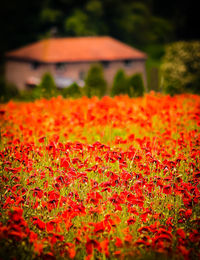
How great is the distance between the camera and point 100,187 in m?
3.67

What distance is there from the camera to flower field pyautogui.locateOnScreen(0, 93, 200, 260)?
245cm

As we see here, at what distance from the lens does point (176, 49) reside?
14266 mm

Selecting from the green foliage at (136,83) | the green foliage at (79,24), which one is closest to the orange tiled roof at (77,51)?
the green foliage at (79,24)

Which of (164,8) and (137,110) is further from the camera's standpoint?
(164,8)

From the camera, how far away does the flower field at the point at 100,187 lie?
245cm

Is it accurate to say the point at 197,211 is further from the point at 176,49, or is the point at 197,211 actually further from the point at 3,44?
the point at 3,44

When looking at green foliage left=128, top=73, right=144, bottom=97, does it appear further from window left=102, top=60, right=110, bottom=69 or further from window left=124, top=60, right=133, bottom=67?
window left=124, top=60, right=133, bottom=67

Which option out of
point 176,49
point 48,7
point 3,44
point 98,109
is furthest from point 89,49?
point 98,109

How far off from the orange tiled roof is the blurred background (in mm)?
5095

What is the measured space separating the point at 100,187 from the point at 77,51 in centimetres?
2827

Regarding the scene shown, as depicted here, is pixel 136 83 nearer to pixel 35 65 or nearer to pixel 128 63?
pixel 35 65

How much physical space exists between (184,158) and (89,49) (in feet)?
93.2

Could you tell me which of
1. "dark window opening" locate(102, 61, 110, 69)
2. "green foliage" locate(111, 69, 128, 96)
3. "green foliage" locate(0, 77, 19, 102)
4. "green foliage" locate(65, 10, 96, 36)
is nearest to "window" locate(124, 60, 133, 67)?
"dark window opening" locate(102, 61, 110, 69)

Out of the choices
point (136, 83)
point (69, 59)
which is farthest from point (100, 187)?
point (69, 59)
